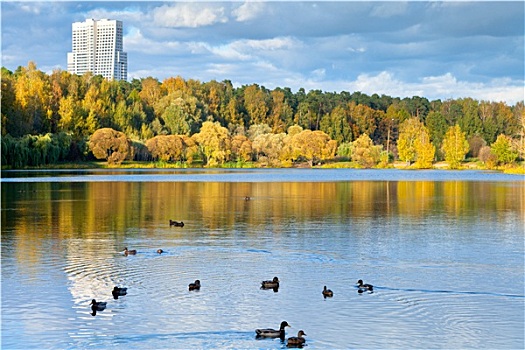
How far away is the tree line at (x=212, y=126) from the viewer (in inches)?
3342

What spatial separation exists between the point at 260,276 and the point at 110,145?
245 ft

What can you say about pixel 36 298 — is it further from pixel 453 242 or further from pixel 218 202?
pixel 218 202

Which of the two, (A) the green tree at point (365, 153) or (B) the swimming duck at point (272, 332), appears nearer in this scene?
(B) the swimming duck at point (272, 332)

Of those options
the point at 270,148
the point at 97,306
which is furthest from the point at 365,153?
the point at 97,306

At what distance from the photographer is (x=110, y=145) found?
89375 mm

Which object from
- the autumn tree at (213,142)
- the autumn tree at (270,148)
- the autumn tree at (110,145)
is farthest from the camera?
the autumn tree at (270,148)

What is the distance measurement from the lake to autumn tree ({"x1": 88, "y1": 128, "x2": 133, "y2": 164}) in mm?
56347

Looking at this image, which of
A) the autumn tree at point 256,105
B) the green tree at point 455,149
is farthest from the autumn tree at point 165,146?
the green tree at point 455,149

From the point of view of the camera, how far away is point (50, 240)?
2238cm

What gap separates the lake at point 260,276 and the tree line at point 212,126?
4803cm

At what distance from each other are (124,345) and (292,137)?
90.3 metres

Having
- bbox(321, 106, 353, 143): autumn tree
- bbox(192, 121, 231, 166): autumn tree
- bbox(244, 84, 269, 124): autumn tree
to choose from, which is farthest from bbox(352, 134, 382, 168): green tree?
bbox(244, 84, 269, 124): autumn tree

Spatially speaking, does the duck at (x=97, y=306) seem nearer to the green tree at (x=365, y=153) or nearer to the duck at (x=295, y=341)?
the duck at (x=295, y=341)

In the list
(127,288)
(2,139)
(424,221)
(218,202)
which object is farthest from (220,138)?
(127,288)
